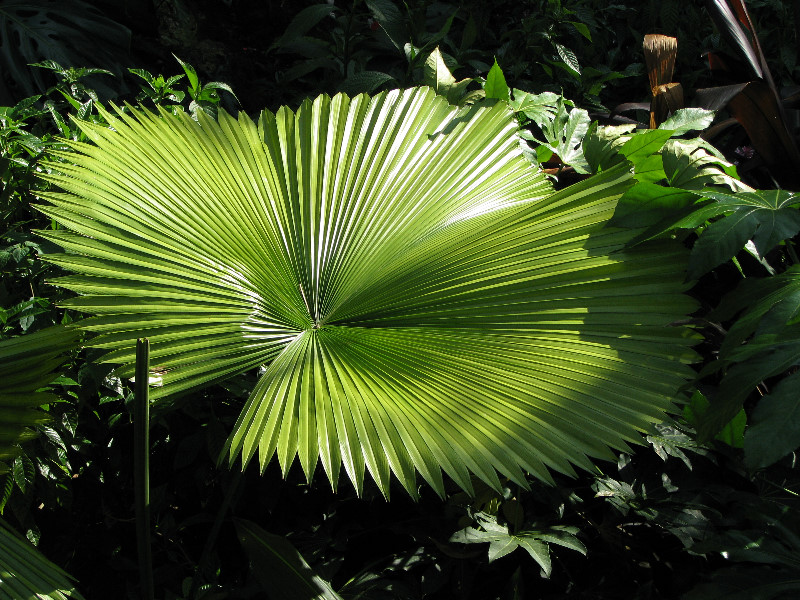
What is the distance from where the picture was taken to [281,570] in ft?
4.13

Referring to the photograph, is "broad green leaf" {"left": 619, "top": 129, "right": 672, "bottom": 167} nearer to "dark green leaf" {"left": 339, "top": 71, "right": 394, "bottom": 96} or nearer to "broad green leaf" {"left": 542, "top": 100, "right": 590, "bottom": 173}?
"broad green leaf" {"left": 542, "top": 100, "right": 590, "bottom": 173}

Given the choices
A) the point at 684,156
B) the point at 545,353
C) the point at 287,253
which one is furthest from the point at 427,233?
the point at 684,156

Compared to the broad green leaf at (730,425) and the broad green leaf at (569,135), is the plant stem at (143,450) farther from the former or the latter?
the broad green leaf at (569,135)

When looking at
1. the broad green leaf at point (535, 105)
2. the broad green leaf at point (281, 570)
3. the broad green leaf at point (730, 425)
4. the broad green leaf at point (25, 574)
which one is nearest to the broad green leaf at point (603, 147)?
the broad green leaf at point (535, 105)

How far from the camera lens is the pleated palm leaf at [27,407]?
94cm

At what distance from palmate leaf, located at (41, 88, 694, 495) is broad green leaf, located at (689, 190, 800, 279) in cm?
11

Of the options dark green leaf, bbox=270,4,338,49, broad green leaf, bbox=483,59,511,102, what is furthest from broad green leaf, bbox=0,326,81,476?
dark green leaf, bbox=270,4,338,49

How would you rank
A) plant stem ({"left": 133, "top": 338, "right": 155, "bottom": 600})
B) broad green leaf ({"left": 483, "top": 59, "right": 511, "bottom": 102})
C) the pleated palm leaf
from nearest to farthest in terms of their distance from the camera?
plant stem ({"left": 133, "top": 338, "right": 155, "bottom": 600}), the pleated palm leaf, broad green leaf ({"left": 483, "top": 59, "right": 511, "bottom": 102})

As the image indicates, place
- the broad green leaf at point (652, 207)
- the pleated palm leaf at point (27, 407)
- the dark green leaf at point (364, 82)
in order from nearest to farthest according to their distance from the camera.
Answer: the pleated palm leaf at point (27, 407) → the broad green leaf at point (652, 207) → the dark green leaf at point (364, 82)

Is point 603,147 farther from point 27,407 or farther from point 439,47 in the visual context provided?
point 439,47

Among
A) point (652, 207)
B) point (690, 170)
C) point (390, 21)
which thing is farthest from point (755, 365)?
point (390, 21)

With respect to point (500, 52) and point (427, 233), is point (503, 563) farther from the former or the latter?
point (500, 52)

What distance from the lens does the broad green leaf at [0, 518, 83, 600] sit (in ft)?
2.92

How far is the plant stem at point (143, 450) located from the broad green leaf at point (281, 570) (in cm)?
21
